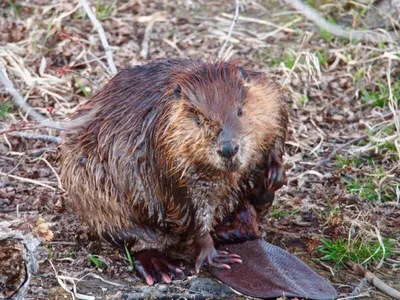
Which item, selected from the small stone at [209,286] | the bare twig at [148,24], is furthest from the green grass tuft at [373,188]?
the bare twig at [148,24]

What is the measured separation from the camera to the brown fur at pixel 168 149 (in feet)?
10.5

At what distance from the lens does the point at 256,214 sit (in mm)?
3633

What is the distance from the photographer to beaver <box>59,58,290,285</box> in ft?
10.4

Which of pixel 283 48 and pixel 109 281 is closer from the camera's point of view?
pixel 109 281

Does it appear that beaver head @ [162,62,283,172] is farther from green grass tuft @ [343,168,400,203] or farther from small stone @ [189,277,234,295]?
green grass tuft @ [343,168,400,203]

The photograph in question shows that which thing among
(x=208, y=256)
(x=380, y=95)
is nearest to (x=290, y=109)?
(x=380, y=95)

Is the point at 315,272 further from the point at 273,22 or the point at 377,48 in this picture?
the point at 273,22

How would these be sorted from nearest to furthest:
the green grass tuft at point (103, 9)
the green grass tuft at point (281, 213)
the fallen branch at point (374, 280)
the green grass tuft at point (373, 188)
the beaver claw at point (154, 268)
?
1. the fallen branch at point (374, 280)
2. the beaver claw at point (154, 268)
3. the green grass tuft at point (281, 213)
4. the green grass tuft at point (373, 188)
5. the green grass tuft at point (103, 9)

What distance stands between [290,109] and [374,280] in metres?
1.74

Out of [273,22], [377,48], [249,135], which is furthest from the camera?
[273,22]

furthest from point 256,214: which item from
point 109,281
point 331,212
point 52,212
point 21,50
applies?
point 21,50

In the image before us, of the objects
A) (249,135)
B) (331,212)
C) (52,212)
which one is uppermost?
(249,135)

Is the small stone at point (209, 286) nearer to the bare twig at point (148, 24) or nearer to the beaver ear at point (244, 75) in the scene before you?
the beaver ear at point (244, 75)

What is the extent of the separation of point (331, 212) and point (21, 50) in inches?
94.2
